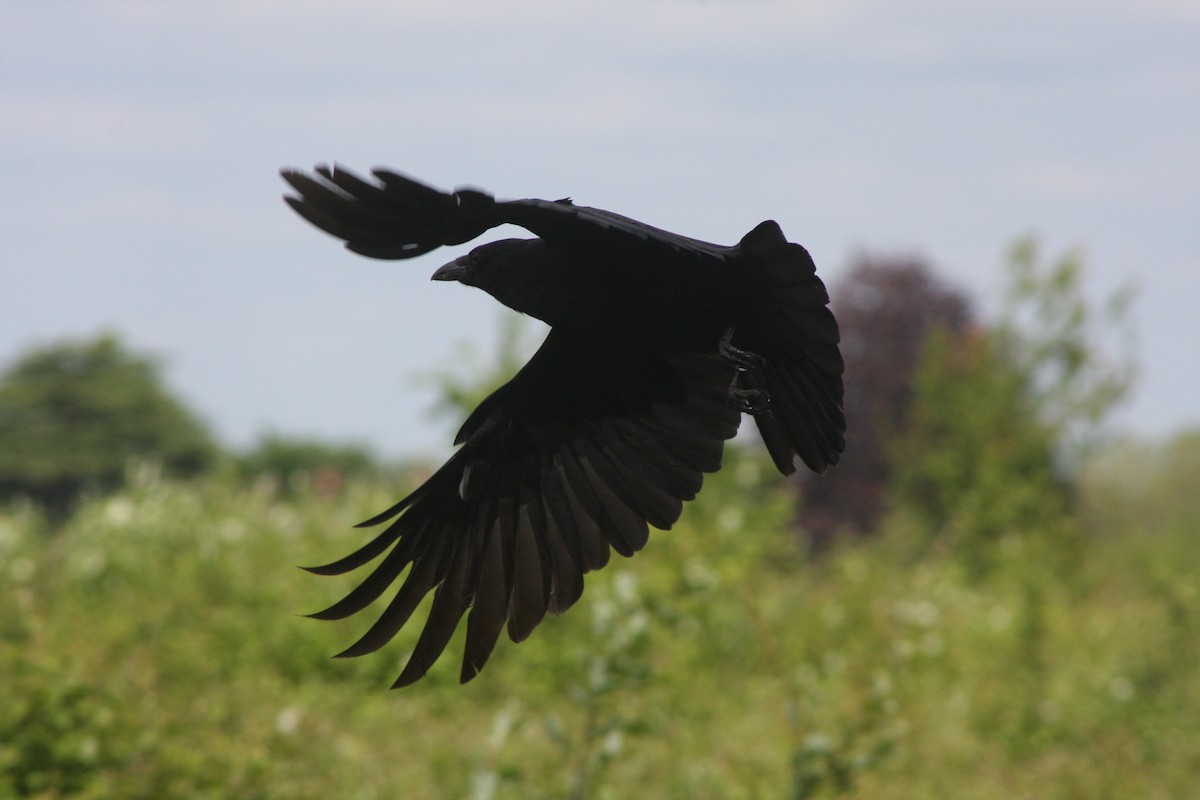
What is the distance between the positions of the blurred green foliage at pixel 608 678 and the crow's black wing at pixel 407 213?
6.48 ft

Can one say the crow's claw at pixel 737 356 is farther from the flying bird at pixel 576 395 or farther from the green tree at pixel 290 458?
the green tree at pixel 290 458

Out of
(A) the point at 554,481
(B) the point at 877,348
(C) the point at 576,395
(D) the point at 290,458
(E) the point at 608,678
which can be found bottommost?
(E) the point at 608,678

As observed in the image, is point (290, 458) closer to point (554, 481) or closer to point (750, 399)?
point (554, 481)

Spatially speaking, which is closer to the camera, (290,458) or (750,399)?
(750,399)

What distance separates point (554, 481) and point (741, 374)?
64cm

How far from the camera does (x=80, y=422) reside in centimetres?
2753

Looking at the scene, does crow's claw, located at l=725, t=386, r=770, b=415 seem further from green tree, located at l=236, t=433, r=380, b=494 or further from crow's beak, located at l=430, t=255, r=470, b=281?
green tree, located at l=236, t=433, r=380, b=494

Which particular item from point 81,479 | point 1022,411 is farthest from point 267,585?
point 81,479

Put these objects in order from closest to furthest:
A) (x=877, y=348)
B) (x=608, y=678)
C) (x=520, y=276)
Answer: (x=520, y=276) < (x=608, y=678) < (x=877, y=348)

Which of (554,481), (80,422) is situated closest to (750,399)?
(554,481)

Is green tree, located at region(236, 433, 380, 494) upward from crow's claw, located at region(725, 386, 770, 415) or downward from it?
upward

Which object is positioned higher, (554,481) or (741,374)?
(741,374)

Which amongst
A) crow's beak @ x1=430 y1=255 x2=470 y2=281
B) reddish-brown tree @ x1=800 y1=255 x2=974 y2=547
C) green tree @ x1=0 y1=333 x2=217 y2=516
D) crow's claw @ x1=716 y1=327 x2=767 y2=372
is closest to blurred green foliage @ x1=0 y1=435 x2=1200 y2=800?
crow's claw @ x1=716 y1=327 x2=767 y2=372

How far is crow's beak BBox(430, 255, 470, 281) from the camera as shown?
306 cm
